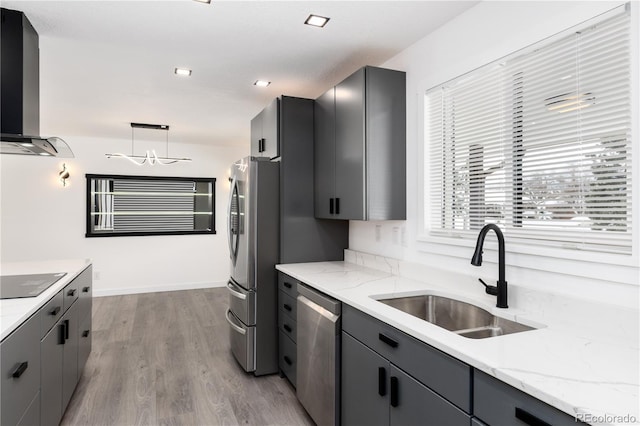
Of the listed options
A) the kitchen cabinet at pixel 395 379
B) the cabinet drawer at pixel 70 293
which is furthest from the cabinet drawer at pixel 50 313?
the kitchen cabinet at pixel 395 379

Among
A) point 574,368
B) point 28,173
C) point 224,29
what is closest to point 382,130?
point 224,29

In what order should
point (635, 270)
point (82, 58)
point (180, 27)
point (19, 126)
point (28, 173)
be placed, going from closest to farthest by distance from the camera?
point (635, 270) < point (19, 126) < point (180, 27) < point (82, 58) < point (28, 173)

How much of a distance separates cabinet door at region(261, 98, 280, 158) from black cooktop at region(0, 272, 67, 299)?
1.80 m

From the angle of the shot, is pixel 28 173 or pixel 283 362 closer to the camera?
pixel 283 362

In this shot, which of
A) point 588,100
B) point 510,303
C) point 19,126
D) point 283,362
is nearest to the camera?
point 588,100

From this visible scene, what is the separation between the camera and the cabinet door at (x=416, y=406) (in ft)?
4.22

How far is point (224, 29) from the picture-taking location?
2.39m

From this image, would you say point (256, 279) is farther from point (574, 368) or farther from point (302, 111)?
point (574, 368)

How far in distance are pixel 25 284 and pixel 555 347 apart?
2673mm

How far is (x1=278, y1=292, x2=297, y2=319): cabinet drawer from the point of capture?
2789 millimetres

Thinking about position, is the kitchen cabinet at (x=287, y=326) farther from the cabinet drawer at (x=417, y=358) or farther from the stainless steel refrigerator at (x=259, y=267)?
the cabinet drawer at (x=417, y=358)

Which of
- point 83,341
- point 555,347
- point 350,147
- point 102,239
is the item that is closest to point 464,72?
point 350,147

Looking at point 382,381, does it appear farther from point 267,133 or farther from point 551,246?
point 267,133

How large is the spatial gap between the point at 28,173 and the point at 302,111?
453 cm
